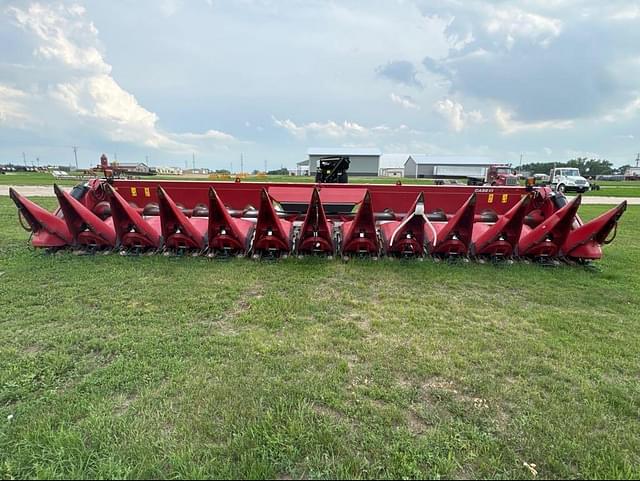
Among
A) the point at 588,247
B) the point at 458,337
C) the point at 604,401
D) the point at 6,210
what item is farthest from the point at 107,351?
the point at 6,210

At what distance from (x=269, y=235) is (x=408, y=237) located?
6.65 feet

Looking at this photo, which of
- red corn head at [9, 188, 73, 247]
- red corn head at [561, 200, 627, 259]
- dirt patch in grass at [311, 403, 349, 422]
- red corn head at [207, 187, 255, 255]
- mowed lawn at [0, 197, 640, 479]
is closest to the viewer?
mowed lawn at [0, 197, 640, 479]

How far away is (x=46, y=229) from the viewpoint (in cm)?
501

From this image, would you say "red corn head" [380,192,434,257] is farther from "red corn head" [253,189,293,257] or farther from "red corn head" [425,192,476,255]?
"red corn head" [253,189,293,257]

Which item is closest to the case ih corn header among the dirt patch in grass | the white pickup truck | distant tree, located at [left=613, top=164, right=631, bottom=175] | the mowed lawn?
the mowed lawn

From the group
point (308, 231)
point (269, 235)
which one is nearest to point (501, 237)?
point (308, 231)

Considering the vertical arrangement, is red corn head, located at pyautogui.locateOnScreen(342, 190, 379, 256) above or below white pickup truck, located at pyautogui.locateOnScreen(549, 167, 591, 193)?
below

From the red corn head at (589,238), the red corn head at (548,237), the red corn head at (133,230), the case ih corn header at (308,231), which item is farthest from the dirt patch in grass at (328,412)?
the red corn head at (589,238)

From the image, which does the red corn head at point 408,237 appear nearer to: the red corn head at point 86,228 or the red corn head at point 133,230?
the red corn head at point 133,230

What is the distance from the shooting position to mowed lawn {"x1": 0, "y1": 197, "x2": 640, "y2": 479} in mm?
1656

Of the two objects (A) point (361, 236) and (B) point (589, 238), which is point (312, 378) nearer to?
(A) point (361, 236)

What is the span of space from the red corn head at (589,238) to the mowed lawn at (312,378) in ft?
3.20

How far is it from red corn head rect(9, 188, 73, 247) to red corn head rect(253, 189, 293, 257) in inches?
112

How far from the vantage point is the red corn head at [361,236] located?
4804 millimetres
